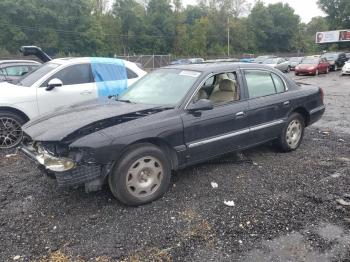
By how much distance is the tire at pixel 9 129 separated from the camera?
632 centimetres

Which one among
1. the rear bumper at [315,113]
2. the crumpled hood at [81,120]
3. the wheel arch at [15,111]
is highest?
the crumpled hood at [81,120]

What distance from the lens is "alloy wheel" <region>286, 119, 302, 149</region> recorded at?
601cm

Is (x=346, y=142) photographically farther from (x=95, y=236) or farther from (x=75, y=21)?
(x=75, y=21)

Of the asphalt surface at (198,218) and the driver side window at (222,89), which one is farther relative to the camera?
the driver side window at (222,89)

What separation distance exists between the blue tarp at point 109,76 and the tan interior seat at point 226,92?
270cm

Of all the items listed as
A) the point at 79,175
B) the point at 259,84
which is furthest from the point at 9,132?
the point at 259,84

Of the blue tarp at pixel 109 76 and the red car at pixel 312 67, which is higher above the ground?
the blue tarp at pixel 109 76

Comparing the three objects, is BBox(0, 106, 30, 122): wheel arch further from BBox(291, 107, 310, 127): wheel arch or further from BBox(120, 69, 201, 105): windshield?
BBox(291, 107, 310, 127): wheel arch

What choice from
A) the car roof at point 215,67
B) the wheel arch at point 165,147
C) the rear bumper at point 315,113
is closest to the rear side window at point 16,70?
the car roof at point 215,67

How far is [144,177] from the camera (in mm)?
4137

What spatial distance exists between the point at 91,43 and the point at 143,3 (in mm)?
18711

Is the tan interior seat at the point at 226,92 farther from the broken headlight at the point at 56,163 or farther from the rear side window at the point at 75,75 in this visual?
the rear side window at the point at 75,75

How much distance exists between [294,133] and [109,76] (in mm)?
3971

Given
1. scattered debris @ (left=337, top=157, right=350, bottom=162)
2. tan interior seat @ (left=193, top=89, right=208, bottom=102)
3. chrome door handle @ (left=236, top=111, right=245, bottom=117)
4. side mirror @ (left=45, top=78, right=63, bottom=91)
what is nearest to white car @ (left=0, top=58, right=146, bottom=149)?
side mirror @ (left=45, top=78, right=63, bottom=91)
